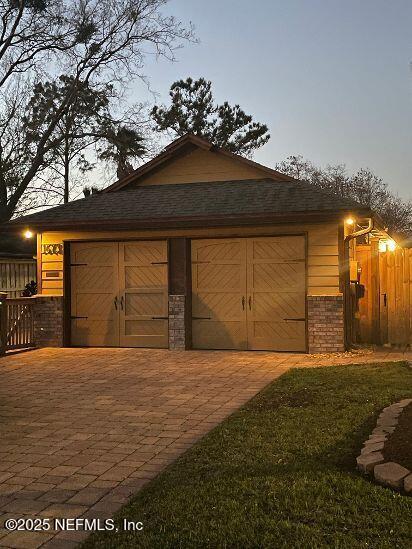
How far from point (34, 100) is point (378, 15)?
20886mm

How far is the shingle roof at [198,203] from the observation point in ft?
38.2

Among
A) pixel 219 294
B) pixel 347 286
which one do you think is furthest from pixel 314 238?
pixel 219 294

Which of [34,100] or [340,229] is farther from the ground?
[34,100]

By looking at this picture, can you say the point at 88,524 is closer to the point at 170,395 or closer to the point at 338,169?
the point at 170,395

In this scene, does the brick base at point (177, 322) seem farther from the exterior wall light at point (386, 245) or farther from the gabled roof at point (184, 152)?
the exterior wall light at point (386, 245)

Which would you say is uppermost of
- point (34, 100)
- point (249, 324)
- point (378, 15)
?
point (34, 100)

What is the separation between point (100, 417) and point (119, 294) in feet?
21.0

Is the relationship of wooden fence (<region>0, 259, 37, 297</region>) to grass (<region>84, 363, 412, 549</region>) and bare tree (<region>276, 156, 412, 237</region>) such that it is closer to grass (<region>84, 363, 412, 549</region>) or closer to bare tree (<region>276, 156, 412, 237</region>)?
grass (<region>84, 363, 412, 549</region>)

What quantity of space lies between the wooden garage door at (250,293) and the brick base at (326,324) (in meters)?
0.26

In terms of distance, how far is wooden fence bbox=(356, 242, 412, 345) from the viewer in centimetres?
1194

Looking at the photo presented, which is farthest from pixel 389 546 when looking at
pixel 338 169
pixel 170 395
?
pixel 338 169

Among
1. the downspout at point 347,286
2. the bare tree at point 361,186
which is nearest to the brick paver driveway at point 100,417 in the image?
the downspout at point 347,286

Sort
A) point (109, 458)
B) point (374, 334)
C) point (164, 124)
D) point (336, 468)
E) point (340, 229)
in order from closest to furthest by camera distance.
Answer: point (336, 468) → point (109, 458) → point (340, 229) → point (374, 334) → point (164, 124)

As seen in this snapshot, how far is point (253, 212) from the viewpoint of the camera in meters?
11.6
